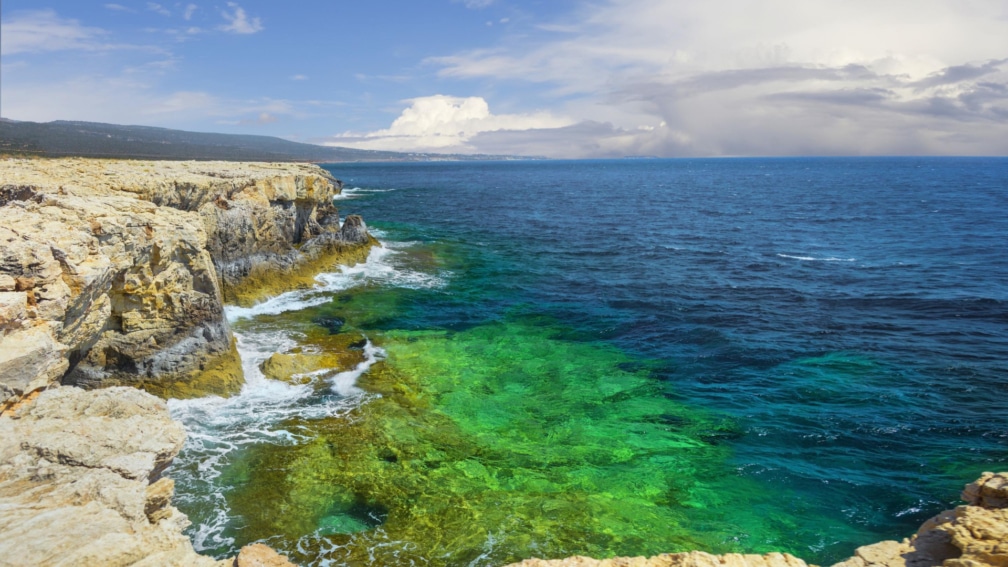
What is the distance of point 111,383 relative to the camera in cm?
1733

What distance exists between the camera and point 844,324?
2827 centimetres

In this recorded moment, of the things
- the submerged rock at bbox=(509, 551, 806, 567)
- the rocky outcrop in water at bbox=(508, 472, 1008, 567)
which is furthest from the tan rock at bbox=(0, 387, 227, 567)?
the rocky outcrop in water at bbox=(508, 472, 1008, 567)

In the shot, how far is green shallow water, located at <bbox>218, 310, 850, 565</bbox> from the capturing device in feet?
43.7

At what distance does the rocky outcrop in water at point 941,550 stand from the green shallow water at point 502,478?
149 inches

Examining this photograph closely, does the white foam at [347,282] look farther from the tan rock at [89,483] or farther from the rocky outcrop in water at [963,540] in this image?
the rocky outcrop in water at [963,540]

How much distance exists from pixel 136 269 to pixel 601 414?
16.1 m

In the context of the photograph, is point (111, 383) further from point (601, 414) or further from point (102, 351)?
point (601, 414)

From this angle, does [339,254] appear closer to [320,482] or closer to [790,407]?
[320,482]

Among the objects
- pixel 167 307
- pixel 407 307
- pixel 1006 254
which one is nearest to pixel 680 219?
pixel 1006 254

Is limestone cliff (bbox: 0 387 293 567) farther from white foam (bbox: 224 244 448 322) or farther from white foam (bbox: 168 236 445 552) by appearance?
white foam (bbox: 224 244 448 322)

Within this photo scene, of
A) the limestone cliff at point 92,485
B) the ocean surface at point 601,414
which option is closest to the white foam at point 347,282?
the ocean surface at point 601,414

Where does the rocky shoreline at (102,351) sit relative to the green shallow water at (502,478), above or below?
above

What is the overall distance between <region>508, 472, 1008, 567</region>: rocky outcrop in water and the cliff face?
1105 centimetres

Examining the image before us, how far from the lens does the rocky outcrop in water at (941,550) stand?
8.38 metres
